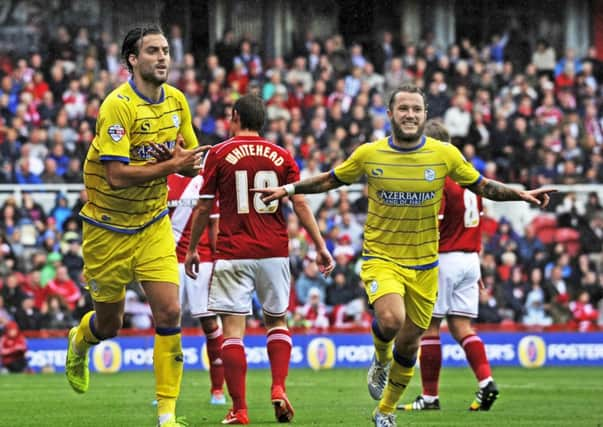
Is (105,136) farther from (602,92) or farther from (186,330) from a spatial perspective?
(602,92)

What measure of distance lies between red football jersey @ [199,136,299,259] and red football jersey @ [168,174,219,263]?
79.6 inches

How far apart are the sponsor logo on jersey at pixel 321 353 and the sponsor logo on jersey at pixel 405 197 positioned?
10.2 metres

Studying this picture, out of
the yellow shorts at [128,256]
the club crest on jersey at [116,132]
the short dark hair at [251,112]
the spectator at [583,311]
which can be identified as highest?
the short dark hair at [251,112]

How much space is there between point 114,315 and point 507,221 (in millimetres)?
14087

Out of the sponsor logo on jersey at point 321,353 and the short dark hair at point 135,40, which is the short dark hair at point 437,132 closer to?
the short dark hair at point 135,40

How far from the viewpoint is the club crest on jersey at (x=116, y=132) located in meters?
9.17

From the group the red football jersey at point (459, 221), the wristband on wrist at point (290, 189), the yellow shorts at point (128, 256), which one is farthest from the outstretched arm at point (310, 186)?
the red football jersey at point (459, 221)

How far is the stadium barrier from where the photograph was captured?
19.5 m

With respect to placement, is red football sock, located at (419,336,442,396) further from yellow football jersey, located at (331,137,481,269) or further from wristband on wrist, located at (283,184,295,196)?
wristband on wrist, located at (283,184,295,196)

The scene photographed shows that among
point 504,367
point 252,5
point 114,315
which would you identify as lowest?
point 504,367

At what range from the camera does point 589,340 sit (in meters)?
20.5

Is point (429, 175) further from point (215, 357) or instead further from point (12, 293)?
point (12, 293)

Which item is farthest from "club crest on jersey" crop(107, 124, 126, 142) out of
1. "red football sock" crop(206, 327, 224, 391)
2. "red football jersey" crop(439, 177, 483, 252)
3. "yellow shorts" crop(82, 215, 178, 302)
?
"red football jersey" crop(439, 177, 483, 252)

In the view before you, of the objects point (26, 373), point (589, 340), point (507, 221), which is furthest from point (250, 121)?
point (507, 221)
